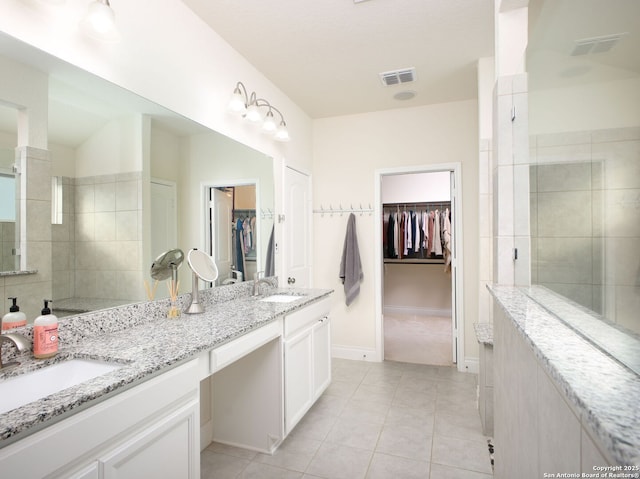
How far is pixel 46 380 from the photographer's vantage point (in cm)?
118

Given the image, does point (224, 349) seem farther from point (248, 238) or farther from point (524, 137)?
point (524, 137)

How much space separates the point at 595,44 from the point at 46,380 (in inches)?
79.2

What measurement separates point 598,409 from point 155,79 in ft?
7.13

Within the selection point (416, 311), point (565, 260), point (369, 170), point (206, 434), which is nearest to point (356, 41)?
point (369, 170)

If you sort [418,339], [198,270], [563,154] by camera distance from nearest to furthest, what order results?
[563,154] < [198,270] < [418,339]

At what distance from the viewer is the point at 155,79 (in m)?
1.88

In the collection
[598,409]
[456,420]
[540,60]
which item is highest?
[540,60]

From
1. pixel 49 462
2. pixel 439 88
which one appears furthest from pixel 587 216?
pixel 439 88

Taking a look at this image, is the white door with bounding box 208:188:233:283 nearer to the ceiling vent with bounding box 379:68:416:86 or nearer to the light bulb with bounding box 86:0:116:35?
the light bulb with bounding box 86:0:116:35

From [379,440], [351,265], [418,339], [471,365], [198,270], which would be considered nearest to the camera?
[198,270]

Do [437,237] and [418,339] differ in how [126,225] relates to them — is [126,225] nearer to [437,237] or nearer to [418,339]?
[418,339]

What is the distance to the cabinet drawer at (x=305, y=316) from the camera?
221 centimetres

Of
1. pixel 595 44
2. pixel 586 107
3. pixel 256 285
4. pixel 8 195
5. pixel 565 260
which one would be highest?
pixel 595 44

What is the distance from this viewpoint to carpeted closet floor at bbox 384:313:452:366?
388cm
